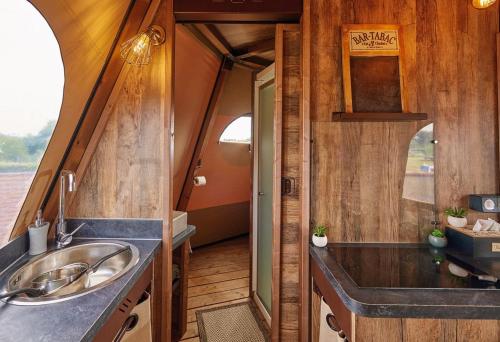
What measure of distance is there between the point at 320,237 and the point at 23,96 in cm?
143

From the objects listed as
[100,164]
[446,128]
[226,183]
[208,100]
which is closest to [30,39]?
[100,164]

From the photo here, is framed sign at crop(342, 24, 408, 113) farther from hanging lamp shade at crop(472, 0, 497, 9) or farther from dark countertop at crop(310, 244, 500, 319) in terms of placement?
dark countertop at crop(310, 244, 500, 319)

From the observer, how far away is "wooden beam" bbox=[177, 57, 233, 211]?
7.93 feet

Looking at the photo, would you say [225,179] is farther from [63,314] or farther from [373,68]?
[63,314]

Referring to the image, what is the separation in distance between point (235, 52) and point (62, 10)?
1617mm

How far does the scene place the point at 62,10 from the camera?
2.95 feet

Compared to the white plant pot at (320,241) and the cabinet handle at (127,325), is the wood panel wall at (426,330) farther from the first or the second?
the cabinet handle at (127,325)

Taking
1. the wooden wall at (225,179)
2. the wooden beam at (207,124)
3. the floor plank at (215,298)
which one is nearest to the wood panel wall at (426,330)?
the floor plank at (215,298)

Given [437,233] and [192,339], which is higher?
[437,233]

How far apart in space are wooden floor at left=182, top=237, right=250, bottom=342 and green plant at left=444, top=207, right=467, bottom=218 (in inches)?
70.9

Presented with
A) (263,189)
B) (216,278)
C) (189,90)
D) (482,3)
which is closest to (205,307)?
(216,278)

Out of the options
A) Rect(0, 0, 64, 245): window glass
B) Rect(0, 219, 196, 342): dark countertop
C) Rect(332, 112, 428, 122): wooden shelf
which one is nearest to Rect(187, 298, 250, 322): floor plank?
Rect(0, 219, 196, 342): dark countertop

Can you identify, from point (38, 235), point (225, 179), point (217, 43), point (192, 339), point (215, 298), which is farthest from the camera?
point (225, 179)

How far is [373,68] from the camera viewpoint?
1.36 meters
